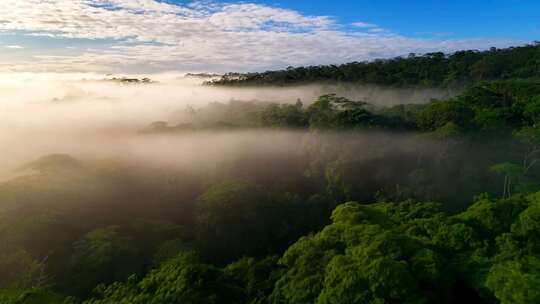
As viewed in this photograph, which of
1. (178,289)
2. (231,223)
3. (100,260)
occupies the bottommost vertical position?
(231,223)

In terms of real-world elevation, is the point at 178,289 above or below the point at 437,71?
below

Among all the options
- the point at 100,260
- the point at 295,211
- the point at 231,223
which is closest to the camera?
the point at 100,260

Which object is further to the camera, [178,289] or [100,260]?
[100,260]

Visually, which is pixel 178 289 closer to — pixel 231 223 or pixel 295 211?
pixel 231 223

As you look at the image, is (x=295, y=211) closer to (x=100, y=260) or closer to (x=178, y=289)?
(x=100, y=260)

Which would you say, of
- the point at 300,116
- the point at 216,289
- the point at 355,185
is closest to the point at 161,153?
the point at 300,116

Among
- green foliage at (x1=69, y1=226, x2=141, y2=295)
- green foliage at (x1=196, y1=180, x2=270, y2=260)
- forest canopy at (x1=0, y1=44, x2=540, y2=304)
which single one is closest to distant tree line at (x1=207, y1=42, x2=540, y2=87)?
forest canopy at (x1=0, y1=44, x2=540, y2=304)

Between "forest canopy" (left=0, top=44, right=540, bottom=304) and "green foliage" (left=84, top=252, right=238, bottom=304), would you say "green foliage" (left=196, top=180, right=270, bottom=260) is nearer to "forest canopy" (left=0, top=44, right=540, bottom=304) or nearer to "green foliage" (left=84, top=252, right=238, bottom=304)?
"forest canopy" (left=0, top=44, right=540, bottom=304)

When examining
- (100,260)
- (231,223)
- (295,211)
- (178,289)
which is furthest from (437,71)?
(178,289)

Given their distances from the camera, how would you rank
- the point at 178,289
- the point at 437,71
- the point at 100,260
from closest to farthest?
the point at 178,289
the point at 100,260
the point at 437,71

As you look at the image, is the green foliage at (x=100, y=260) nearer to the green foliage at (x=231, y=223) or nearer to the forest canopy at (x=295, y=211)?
the forest canopy at (x=295, y=211)

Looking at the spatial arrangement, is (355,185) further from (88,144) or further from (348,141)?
(88,144)

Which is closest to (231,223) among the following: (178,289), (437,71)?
(178,289)
